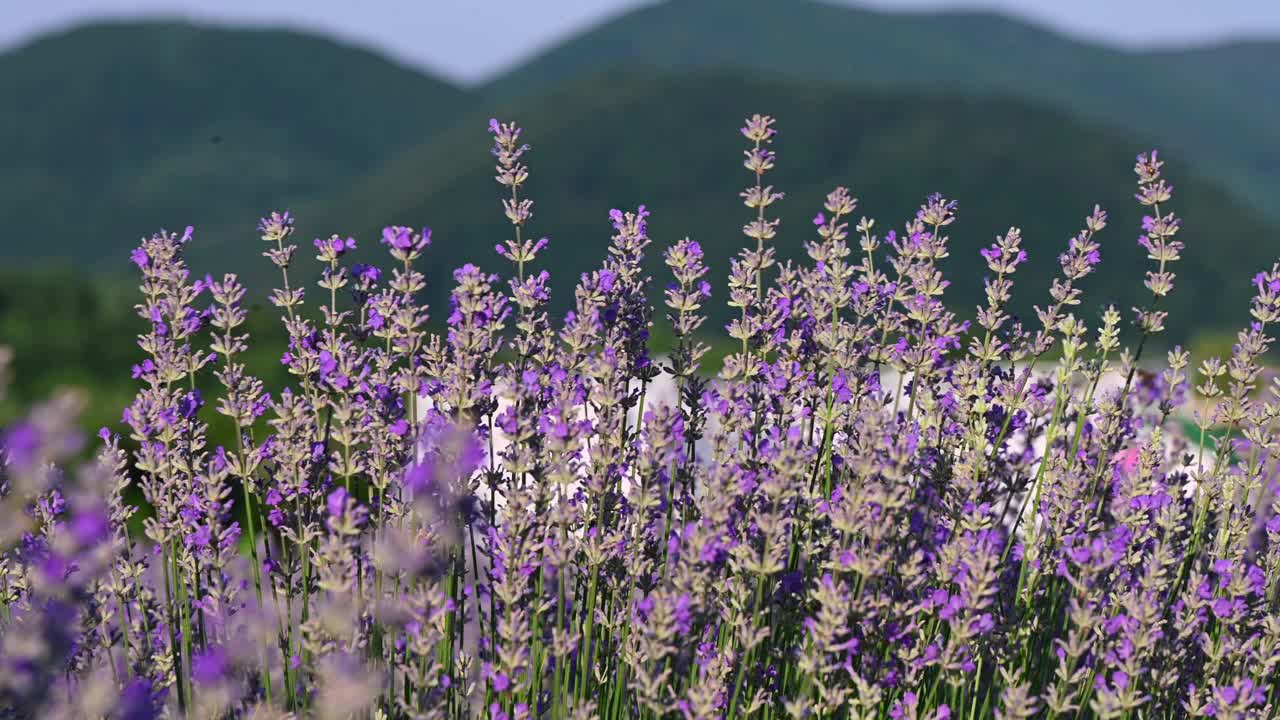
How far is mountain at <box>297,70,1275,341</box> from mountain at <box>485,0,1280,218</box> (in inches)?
1934

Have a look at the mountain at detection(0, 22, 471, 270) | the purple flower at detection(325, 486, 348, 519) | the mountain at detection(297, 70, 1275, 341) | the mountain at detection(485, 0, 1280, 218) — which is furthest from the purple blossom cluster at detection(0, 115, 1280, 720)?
the mountain at detection(485, 0, 1280, 218)

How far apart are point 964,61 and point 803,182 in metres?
81.7

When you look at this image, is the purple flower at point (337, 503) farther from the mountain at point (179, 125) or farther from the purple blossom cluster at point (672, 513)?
the mountain at point (179, 125)

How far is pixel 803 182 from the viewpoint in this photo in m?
63.6

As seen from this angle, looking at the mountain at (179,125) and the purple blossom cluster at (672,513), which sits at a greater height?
the mountain at (179,125)

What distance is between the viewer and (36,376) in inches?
582

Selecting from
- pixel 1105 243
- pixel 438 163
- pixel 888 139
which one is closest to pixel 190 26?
pixel 438 163

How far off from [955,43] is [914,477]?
155 meters

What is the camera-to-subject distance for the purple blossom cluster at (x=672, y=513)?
2307mm

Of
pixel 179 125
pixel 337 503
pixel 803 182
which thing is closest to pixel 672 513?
pixel 337 503

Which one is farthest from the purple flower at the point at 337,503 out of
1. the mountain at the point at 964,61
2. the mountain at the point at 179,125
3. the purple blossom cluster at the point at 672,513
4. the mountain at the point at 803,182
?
the mountain at the point at 964,61

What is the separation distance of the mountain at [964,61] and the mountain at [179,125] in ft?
78.5

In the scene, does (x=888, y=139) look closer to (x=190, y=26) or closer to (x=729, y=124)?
(x=729, y=124)

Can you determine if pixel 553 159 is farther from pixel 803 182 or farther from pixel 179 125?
pixel 179 125
